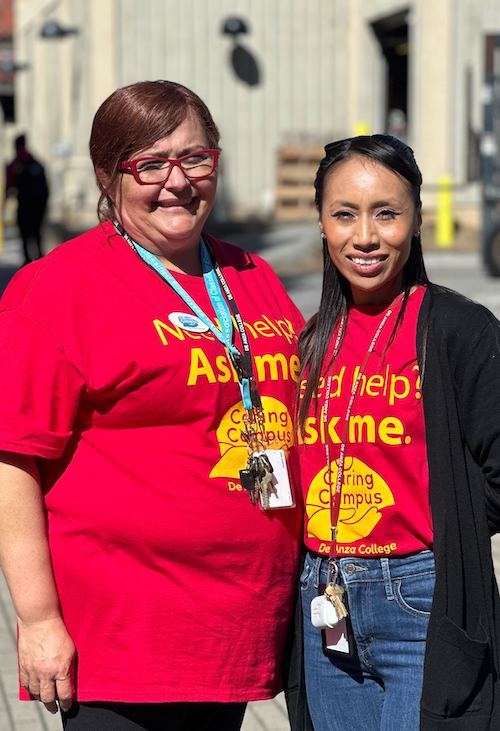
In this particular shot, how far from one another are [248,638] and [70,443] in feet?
1.77

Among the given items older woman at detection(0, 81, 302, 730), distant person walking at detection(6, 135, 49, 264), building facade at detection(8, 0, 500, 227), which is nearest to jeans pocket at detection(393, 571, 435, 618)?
older woman at detection(0, 81, 302, 730)

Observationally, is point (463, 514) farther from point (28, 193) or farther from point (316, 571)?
point (28, 193)

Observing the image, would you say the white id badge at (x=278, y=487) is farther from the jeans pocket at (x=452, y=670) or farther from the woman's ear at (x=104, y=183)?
the woman's ear at (x=104, y=183)

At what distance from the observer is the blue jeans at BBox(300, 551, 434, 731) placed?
8.45 ft

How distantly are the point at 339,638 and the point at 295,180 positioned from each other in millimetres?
21976

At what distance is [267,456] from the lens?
2.59 meters

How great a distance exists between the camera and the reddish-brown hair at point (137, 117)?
2.59 m

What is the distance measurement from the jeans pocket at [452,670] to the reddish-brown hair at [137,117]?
1117mm

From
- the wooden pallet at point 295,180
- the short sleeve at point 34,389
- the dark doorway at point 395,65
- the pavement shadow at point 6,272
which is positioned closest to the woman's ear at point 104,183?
the short sleeve at point 34,389

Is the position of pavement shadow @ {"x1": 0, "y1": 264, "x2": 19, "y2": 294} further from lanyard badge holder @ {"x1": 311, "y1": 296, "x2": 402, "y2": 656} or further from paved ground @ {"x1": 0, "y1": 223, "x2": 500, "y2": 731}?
lanyard badge holder @ {"x1": 311, "y1": 296, "x2": 402, "y2": 656}

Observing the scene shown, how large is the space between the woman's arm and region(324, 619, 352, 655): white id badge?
522mm

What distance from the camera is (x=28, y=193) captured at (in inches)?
723

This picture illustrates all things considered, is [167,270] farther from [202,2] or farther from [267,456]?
[202,2]

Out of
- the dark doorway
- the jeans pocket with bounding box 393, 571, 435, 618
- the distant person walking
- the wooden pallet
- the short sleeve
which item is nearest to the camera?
the short sleeve
